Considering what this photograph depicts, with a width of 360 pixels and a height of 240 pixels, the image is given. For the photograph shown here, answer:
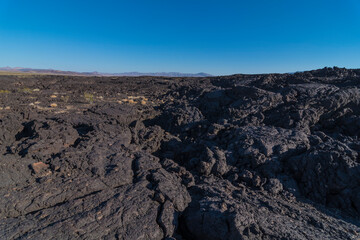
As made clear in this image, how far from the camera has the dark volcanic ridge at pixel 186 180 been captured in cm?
351

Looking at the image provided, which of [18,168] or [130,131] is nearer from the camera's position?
[18,168]

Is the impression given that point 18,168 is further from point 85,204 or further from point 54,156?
point 85,204

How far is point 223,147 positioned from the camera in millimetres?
6648

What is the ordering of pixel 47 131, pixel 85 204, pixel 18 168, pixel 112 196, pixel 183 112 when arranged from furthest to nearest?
pixel 183 112 < pixel 47 131 < pixel 18 168 < pixel 112 196 < pixel 85 204

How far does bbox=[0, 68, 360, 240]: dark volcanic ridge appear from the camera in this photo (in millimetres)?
3512

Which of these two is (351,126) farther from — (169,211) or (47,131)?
(47,131)

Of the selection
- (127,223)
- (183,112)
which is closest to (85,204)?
(127,223)

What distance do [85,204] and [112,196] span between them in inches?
20.0

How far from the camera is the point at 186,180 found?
17.1 feet

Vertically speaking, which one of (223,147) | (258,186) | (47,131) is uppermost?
(47,131)

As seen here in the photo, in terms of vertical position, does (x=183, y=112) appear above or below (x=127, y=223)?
above

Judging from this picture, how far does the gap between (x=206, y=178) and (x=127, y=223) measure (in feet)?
8.15

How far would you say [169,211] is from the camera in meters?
3.94

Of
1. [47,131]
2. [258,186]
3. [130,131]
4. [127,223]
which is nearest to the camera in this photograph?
[127,223]
